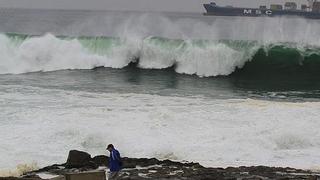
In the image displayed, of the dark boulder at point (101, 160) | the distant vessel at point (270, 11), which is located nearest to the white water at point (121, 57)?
the dark boulder at point (101, 160)

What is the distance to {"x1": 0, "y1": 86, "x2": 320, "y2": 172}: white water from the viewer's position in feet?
42.4

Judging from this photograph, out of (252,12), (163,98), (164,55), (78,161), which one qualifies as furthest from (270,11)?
(78,161)

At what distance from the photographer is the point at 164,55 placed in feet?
105

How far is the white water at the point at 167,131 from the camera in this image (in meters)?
12.9

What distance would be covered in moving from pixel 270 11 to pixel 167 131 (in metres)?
116

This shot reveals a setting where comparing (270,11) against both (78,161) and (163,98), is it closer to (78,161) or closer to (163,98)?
(163,98)

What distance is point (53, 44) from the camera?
34.1 meters

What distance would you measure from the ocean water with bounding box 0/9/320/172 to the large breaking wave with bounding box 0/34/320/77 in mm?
58

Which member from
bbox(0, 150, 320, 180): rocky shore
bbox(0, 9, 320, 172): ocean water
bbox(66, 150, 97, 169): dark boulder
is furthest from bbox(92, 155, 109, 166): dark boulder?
bbox(0, 9, 320, 172): ocean water

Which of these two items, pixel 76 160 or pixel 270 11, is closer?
pixel 76 160

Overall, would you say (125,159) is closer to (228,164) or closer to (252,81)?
(228,164)

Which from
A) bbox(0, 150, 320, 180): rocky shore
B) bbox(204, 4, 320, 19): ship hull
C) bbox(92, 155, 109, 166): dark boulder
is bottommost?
bbox(0, 150, 320, 180): rocky shore

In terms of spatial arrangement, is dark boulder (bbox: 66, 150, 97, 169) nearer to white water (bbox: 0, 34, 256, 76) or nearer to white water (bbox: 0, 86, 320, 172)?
white water (bbox: 0, 86, 320, 172)

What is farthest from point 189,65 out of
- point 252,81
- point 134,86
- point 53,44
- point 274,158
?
point 274,158
